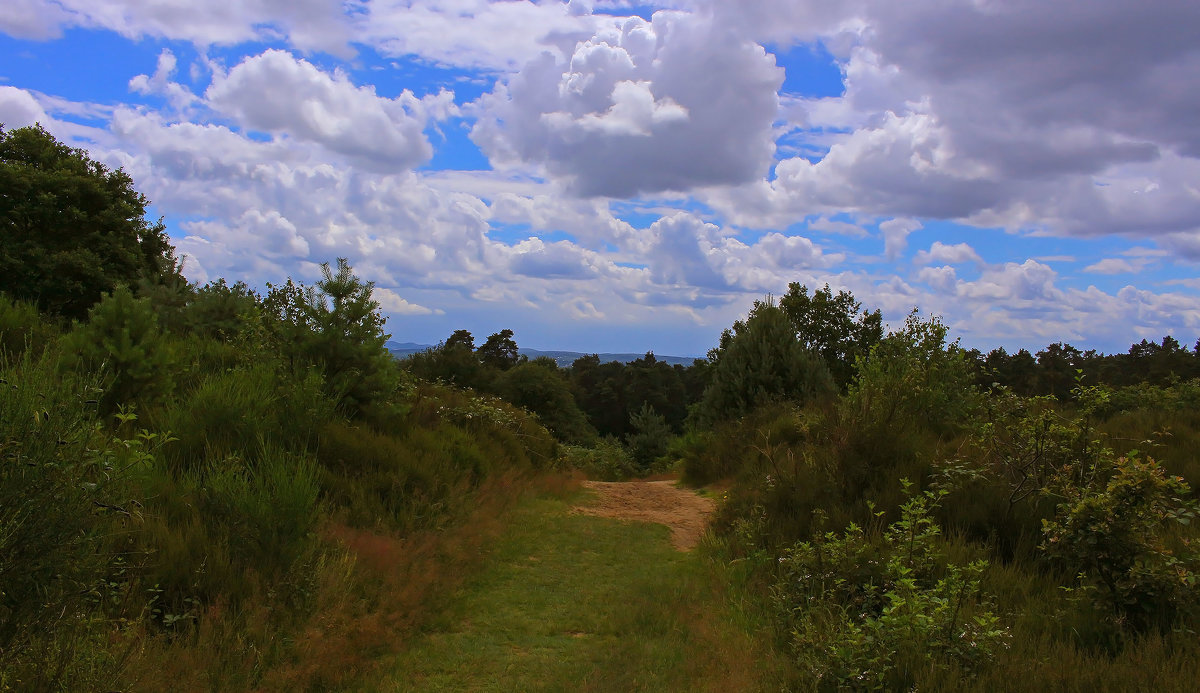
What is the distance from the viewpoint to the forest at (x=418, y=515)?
3355 millimetres

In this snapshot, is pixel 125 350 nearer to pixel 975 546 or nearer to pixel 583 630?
pixel 583 630

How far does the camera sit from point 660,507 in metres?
11.6

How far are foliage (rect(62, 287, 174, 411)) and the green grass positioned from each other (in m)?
4.28

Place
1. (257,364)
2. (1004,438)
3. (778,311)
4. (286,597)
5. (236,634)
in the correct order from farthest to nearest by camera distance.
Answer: (778,311) → (257,364) → (1004,438) → (286,597) → (236,634)

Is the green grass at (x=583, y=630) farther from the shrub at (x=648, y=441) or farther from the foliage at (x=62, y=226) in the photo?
the shrub at (x=648, y=441)

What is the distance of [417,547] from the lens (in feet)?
22.5

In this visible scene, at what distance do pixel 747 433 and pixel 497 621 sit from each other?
9060 millimetres

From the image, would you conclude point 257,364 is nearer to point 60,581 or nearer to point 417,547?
point 417,547

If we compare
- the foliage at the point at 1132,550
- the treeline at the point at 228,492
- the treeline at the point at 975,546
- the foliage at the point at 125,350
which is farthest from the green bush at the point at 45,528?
the foliage at the point at 1132,550

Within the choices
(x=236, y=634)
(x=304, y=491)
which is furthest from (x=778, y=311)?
(x=236, y=634)

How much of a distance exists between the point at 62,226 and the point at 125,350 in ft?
39.4

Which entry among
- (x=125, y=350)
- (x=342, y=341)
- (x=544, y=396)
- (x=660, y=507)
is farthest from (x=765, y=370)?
(x=544, y=396)

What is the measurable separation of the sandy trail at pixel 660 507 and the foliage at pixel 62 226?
1104 cm

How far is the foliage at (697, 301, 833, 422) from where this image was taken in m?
16.5
